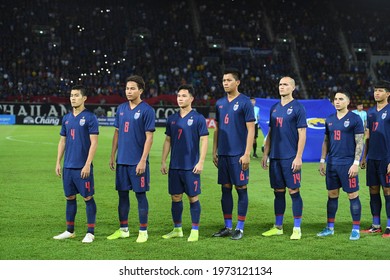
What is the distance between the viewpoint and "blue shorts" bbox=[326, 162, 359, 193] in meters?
7.99

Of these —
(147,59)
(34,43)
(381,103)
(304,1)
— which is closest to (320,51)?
(304,1)

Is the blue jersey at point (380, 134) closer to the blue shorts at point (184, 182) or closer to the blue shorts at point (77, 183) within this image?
the blue shorts at point (184, 182)

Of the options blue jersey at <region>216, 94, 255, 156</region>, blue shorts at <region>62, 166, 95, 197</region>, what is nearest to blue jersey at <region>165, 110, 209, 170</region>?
blue jersey at <region>216, 94, 255, 156</region>

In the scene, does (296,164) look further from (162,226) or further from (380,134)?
(162,226)

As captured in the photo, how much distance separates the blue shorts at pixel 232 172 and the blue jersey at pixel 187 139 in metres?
0.41

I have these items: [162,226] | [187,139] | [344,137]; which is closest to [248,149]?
[187,139]

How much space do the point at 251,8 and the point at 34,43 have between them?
19644mm

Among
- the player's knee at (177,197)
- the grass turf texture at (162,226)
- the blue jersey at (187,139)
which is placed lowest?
the grass turf texture at (162,226)

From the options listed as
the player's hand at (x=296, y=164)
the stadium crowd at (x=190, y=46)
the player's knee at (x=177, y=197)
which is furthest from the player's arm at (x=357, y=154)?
the stadium crowd at (x=190, y=46)

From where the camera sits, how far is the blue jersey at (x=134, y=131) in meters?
7.67

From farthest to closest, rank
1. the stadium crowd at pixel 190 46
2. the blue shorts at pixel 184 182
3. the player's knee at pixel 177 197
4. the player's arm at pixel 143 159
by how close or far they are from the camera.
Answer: the stadium crowd at pixel 190 46
the player's knee at pixel 177 197
the blue shorts at pixel 184 182
the player's arm at pixel 143 159

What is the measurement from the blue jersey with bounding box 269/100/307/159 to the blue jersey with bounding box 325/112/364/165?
48cm

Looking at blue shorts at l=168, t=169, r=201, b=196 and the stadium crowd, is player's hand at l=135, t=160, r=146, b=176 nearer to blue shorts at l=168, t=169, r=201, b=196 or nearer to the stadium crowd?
blue shorts at l=168, t=169, r=201, b=196

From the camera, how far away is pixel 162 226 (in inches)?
345
